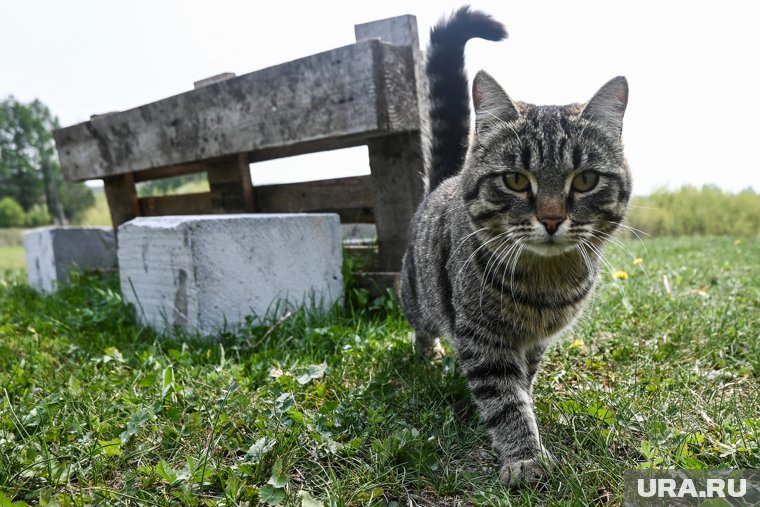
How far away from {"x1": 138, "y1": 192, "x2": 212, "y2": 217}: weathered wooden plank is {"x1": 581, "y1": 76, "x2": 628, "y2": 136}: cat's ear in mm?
3336

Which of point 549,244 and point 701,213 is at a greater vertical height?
point 549,244

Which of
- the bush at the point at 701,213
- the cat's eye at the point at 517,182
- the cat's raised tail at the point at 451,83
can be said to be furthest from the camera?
the bush at the point at 701,213

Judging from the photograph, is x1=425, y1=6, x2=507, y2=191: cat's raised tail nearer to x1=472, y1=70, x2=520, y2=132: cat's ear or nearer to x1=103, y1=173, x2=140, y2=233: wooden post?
x1=472, y1=70, x2=520, y2=132: cat's ear

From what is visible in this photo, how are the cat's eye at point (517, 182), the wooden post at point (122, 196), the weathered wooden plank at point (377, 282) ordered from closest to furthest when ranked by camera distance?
the cat's eye at point (517, 182) < the weathered wooden plank at point (377, 282) < the wooden post at point (122, 196)

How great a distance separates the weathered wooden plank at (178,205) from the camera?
4500 millimetres

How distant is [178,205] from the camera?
4.82 meters

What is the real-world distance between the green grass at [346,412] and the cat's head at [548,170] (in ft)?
2.24

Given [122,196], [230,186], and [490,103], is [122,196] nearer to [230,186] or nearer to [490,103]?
[230,186]

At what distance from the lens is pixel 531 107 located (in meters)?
1.95

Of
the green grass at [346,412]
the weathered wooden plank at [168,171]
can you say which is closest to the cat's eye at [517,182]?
the green grass at [346,412]

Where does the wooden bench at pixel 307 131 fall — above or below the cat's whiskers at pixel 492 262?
above

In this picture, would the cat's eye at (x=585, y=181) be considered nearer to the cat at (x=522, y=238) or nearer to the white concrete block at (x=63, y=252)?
the cat at (x=522, y=238)

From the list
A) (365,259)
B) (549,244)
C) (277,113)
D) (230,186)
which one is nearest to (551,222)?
(549,244)

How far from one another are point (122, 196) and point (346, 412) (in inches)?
164
